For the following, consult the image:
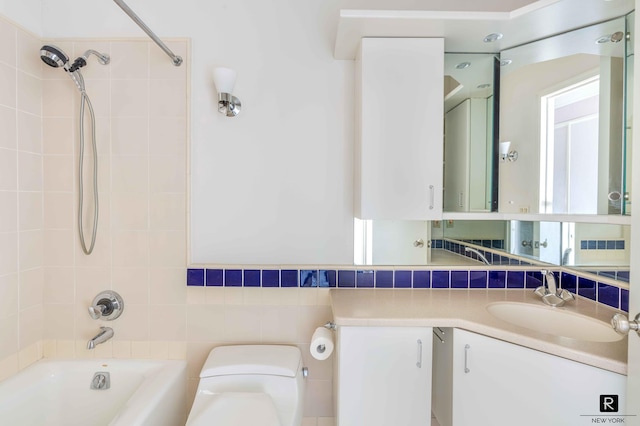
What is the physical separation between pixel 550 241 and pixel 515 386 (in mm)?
792

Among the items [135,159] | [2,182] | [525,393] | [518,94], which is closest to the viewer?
[525,393]

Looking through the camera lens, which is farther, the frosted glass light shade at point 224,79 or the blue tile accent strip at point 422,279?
the blue tile accent strip at point 422,279

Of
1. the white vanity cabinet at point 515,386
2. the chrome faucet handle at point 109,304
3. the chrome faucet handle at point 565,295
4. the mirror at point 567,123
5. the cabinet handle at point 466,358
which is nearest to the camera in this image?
the white vanity cabinet at point 515,386

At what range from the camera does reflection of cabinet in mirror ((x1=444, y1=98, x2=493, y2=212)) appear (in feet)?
5.20

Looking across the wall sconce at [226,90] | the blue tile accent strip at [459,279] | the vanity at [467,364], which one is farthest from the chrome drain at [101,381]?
the blue tile accent strip at [459,279]

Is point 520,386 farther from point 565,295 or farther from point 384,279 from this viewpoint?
point 384,279

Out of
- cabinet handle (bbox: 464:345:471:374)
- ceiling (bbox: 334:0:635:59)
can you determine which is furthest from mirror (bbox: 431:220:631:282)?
ceiling (bbox: 334:0:635:59)

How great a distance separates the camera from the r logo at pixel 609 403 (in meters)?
1.00

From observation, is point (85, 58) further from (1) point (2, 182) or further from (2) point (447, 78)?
(2) point (447, 78)

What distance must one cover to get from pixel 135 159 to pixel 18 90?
1.92 feet

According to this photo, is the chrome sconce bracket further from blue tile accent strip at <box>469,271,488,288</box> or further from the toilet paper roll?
blue tile accent strip at <box>469,271,488,288</box>

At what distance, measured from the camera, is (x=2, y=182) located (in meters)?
1.47

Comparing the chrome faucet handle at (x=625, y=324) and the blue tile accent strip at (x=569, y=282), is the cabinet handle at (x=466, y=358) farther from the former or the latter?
the blue tile accent strip at (x=569, y=282)

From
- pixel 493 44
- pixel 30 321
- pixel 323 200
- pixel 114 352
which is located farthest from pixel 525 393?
pixel 30 321
